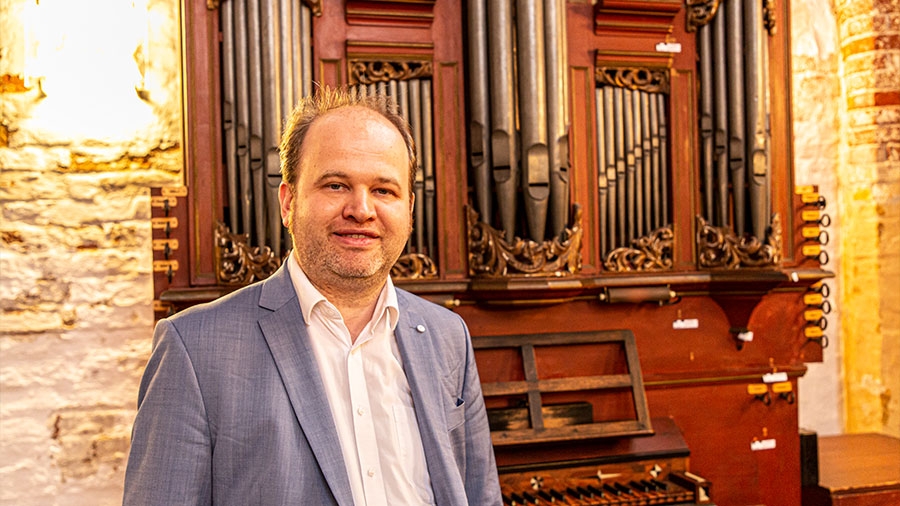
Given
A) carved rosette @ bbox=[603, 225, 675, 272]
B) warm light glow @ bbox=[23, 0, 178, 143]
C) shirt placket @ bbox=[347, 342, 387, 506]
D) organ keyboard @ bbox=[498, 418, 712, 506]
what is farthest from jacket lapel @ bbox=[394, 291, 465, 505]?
warm light glow @ bbox=[23, 0, 178, 143]

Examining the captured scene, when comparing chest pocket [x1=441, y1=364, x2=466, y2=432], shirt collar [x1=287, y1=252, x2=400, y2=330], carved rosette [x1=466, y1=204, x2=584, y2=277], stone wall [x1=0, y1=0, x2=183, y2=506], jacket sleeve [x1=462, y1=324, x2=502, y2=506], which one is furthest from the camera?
stone wall [x1=0, y1=0, x2=183, y2=506]

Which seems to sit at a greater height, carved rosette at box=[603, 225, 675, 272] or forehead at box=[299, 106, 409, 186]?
forehead at box=[299, 106, 409, 186]

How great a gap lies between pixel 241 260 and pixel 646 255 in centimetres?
199

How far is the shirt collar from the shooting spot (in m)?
1.83

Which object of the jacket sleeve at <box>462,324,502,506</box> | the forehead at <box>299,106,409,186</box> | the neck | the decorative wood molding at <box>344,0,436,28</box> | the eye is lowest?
the jacket sleeve at <box>462,324,502,506</box>

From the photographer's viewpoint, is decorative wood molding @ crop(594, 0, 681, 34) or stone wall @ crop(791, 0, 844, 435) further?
stone wall @ crop(791, 0, 844, 435)

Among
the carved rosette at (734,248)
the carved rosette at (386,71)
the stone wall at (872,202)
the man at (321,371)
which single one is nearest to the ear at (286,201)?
the man at (321,371)

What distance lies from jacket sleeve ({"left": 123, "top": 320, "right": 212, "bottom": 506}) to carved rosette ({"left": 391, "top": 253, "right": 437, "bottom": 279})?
6.67 ft

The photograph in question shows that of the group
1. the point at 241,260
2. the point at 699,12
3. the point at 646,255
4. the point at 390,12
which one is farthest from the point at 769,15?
the point at 241,260

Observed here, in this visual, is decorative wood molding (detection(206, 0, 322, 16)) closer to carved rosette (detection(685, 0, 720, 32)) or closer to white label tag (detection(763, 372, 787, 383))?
carved rosette (detection(685, 0, 720, 32))

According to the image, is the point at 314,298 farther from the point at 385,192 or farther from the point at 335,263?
the point at 385,192

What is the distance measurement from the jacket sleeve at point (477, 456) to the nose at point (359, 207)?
0.58m

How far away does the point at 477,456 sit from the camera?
82.1 inches

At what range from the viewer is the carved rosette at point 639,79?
3967mm
